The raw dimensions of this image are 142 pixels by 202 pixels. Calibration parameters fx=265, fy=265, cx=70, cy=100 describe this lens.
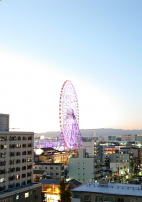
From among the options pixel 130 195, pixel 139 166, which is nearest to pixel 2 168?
pixel 130 195

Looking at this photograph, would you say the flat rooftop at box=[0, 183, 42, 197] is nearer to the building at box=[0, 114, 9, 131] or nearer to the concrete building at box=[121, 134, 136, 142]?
the building at box=[0, 114, 9, 131]

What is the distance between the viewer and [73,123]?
36.9 metres

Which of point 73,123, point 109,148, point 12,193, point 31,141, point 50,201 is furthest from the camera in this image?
point 109,148

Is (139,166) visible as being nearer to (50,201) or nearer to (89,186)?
(50,201)

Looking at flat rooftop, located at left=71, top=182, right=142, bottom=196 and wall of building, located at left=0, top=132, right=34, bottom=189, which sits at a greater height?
wall of building, located at left=0, top=132, right=34, bottom=189

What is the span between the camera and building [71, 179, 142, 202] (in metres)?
13.9

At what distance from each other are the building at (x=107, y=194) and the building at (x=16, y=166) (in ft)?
18.9

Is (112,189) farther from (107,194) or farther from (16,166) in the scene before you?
(16,166)

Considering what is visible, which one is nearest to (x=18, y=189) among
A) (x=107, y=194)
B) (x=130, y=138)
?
(x=107, y=194)

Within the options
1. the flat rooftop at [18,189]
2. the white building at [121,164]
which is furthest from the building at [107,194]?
the white building at [121,164]

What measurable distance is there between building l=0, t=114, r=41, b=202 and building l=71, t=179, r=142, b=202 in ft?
18.9

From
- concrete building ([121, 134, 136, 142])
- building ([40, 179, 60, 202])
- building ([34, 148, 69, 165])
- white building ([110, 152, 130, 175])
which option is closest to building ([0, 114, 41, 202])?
building ([40, 179, 60, 202])

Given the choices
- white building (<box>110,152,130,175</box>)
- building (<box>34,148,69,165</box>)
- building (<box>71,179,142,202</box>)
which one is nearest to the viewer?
building (<box>71,179,142,202</box>)

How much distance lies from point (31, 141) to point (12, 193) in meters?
5.19
